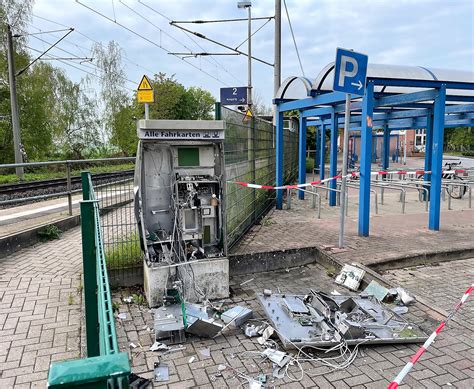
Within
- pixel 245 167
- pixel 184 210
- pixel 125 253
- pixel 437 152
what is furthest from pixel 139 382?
pixel 437 152

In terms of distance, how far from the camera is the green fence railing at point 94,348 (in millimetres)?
967

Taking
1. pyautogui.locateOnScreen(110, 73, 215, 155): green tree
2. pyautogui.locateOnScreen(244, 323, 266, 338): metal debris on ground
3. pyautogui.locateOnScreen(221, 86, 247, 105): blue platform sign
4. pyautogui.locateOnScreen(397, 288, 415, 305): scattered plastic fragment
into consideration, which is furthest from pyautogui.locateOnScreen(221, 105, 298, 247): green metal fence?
pyautogui.locateOnScreen(110, 73, 215, 155): green tree

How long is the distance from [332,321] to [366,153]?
375cm

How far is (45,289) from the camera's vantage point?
4.82m

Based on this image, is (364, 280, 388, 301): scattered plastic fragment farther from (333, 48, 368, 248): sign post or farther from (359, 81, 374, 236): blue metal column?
(359, 81, 374, 236): blue metal column

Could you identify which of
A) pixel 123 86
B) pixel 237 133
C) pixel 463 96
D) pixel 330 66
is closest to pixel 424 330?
pixel 237 133

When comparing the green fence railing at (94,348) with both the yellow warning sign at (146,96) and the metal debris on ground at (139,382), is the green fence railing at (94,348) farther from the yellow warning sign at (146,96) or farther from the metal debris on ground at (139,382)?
the yellow warning sign at (146,96)

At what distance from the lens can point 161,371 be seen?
10.6 feet

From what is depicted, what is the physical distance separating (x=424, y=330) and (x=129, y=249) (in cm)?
352

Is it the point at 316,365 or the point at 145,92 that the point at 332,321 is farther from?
the point at 145,92

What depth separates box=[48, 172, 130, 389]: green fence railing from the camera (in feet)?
3.17

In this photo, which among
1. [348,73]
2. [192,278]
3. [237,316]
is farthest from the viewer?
[348,73]

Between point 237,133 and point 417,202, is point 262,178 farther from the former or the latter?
point 417,202

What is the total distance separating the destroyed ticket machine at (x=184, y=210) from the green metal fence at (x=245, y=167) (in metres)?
0.58
